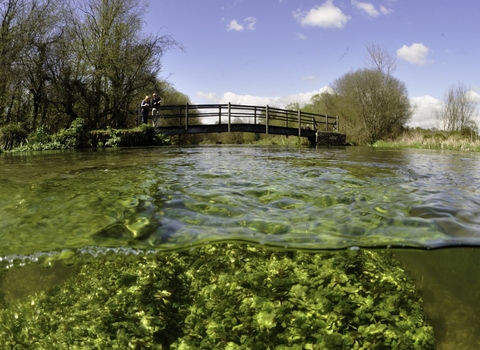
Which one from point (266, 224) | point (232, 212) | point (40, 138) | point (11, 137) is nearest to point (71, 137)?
point (40, 138)

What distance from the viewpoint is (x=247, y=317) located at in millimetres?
1771

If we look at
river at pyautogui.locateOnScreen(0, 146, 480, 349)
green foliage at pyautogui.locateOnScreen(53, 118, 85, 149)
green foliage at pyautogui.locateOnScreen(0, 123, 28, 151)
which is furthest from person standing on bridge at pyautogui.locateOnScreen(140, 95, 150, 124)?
river at pyautogui.locateOnScreen(0, 146, 480, 349)

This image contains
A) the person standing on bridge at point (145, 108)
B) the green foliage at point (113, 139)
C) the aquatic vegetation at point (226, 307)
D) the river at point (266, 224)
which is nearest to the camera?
the aquatic vegetation at point (226, 307)

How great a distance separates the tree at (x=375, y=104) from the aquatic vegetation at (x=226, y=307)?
28328 mm

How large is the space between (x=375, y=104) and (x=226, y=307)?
101ft

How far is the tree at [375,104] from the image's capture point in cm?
2947

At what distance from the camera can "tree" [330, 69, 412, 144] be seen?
1160 inches

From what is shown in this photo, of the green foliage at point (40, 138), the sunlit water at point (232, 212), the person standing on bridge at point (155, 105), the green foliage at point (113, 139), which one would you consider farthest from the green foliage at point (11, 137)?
the sunlit water at point (232, 212)

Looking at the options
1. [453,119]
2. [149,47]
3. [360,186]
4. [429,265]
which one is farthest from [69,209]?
[453,119]

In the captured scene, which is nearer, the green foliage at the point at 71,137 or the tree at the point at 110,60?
the green foliage at the point at 71,137

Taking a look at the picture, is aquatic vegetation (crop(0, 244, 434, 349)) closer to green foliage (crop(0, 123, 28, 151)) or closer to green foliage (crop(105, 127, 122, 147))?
green foliage (crop(105, 127, 122, 147))

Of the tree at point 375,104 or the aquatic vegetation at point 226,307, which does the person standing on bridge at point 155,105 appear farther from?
the tree at point 375,104

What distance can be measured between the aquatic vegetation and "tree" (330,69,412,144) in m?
28.3

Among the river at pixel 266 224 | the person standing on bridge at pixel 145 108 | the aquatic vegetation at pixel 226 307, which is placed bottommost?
the aquatic vegetation at pixel 226 307
